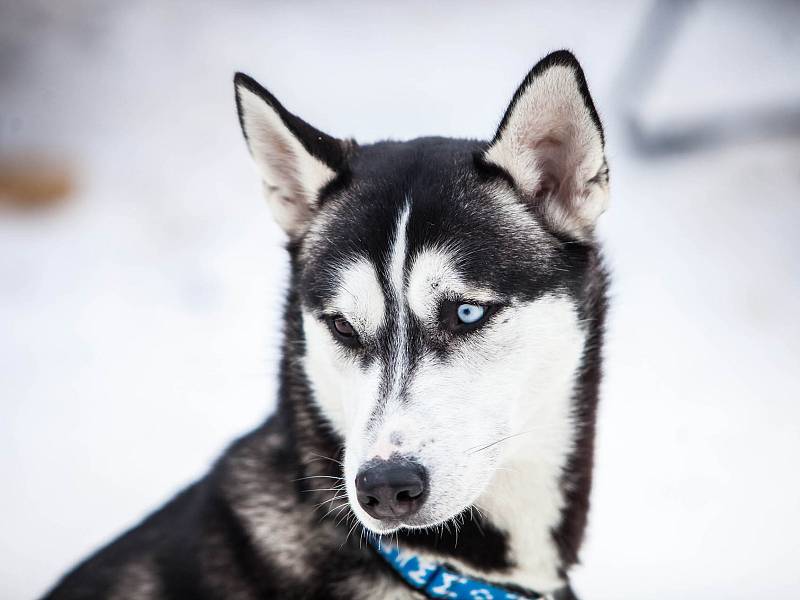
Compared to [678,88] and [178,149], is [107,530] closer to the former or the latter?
[178,149]

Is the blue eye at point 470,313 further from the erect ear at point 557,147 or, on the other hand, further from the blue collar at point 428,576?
the blue collar at point 428,576

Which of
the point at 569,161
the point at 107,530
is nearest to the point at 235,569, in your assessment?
the point at 569,161

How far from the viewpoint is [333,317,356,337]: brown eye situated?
1893 mm

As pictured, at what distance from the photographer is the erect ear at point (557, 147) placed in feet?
5.68

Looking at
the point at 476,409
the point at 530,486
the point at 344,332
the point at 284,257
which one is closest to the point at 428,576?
the point at 530,486

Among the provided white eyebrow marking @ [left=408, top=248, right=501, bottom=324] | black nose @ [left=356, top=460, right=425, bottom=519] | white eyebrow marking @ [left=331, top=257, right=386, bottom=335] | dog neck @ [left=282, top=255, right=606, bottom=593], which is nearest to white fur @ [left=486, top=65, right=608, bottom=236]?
dog neck @ [left=282, top=255, right=606, bottom=593]

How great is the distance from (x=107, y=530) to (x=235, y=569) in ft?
5.78

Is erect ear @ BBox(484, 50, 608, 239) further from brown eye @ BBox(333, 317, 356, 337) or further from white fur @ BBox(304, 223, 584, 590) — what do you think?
brown eye @ BBox(333, 317, 356, 337)

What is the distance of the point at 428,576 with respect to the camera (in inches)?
74.3

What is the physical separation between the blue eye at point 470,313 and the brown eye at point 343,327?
28cm

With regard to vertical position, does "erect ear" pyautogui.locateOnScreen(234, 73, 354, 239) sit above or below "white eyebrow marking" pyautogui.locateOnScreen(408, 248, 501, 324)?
above

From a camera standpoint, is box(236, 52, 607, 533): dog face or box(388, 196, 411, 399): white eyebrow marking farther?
box(388, 196, 411, 399): white eyebrow marking

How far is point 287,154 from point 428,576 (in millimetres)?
1194

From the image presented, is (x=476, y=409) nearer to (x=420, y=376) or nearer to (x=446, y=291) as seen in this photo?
(x=420, y=376)
